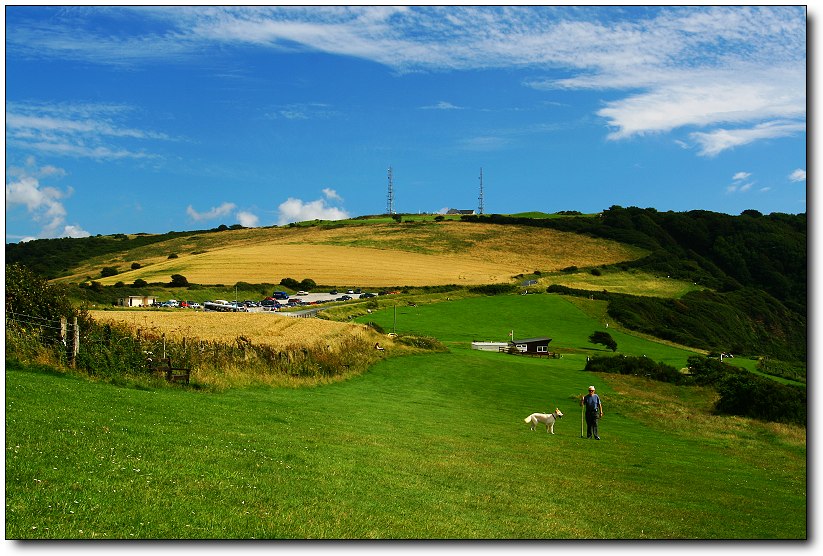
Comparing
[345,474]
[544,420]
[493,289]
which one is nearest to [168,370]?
[544,420]

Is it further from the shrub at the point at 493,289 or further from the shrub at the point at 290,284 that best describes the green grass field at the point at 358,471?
the shrub at the point at 290,284

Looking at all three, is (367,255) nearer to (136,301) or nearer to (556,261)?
(556,261)

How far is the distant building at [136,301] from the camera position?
298ft

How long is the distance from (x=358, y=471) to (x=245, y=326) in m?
49.8

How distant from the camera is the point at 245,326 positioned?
64250mm

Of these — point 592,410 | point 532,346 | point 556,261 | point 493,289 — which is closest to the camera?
point 592,410

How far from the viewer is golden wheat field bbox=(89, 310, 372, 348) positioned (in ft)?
173

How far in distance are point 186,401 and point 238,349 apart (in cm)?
1280

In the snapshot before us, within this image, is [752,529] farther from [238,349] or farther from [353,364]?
[353,364]

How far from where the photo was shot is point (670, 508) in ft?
53.4

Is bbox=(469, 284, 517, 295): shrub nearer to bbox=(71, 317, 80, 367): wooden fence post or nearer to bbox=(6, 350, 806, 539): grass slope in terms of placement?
bbox=(6, 350, 806, 539): grass slope

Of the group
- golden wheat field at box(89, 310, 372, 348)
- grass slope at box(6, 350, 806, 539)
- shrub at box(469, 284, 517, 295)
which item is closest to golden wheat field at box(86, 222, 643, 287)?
shrub at box(469, 284, 517, 295)

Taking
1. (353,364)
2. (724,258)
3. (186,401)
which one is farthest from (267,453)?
(724,258)

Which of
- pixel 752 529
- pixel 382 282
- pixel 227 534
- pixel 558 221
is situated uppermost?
pixel 558 221
